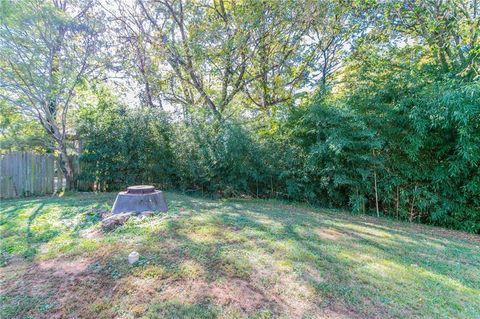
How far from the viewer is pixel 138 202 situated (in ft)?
13.2

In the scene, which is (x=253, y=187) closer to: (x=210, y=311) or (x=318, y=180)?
(x=318, y=180)

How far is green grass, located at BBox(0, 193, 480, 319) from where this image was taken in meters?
1.91

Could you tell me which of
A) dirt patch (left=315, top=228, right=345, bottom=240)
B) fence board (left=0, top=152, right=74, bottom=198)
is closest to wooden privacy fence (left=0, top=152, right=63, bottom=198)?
fence board (left=0, top=152, right=74, bottom=198)

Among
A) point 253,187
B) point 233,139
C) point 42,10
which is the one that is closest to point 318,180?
point 253,187

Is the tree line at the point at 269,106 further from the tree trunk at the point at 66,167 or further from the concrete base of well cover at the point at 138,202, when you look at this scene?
the concrete base of well cover at the point at 138,202

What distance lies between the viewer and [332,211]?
5.80m

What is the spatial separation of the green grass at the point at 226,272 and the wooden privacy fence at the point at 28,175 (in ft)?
9.57

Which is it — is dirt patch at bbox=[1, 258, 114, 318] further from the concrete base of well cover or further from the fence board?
the fence board

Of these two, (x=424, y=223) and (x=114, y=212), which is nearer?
(x=114, y=212)

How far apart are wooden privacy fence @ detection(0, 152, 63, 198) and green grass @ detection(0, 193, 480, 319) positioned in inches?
115

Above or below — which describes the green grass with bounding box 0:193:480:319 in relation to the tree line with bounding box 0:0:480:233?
below

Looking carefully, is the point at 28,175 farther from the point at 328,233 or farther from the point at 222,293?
the point at 328,233

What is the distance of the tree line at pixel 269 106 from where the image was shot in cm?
517

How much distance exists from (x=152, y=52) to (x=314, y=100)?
5.67 metres
